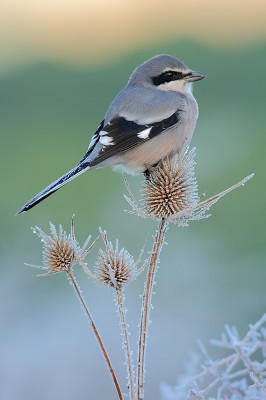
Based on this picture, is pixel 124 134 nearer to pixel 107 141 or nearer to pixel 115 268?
pixel 107 141

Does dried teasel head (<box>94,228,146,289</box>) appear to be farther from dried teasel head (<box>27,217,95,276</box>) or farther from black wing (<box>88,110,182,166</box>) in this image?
black wing (<box>88,110,182,166</box>)

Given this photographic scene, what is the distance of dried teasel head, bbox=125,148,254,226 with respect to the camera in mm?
2213

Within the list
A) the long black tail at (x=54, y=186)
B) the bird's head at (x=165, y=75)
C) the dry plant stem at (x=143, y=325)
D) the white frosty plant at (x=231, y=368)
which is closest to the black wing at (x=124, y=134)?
the long black tail at (x=54, y=186)

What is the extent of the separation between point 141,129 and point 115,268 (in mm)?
1145

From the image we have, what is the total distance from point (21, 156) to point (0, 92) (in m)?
1.61

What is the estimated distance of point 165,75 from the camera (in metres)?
3.41

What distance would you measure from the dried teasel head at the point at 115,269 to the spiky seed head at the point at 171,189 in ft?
0.61

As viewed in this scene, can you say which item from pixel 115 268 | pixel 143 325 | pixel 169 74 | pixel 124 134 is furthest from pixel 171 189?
pixel 169 74

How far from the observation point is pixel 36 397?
4.40 metres

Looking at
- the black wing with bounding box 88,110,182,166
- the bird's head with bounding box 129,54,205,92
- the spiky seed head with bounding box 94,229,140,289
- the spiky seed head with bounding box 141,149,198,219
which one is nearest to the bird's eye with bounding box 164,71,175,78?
the bird's head with bounding box 129,54,205,92

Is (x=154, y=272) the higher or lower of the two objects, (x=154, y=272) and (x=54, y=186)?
the lower

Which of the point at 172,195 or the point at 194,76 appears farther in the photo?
the point at 194,76

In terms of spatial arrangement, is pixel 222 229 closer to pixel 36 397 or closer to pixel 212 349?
pixel 212 349

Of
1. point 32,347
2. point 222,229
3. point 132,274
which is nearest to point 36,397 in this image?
point 32,347
